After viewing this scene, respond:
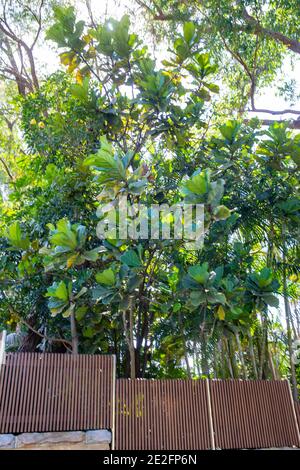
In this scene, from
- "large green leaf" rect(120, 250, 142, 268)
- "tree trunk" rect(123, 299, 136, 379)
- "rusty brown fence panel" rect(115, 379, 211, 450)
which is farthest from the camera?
"tree trunk" rect(123, 299, 136, 379)

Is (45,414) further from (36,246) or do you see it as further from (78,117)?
(78,117)

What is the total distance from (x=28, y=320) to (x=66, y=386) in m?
1.91

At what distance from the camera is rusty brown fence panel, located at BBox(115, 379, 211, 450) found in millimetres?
3844

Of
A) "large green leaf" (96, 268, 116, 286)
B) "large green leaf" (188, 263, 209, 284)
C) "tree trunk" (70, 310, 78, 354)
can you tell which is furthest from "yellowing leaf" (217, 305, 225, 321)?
"tree trunk" (70, 310, 78, 354)

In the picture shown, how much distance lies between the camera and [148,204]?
16.9 ft

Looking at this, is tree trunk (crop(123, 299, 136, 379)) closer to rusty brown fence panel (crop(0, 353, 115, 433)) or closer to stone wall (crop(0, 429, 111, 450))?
rusty brown fence panel (crop(0, 353, 115, 433))

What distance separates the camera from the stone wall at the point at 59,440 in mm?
3524

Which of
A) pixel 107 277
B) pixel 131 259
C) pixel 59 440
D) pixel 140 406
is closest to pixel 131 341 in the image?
pixel 140 406

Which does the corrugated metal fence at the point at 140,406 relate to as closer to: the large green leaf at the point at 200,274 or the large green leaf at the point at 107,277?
the large green leaf at the point at 107,277

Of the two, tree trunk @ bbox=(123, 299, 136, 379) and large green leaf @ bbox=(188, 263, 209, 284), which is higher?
large green leaf @ bbox=(188, 263, 209, 284)

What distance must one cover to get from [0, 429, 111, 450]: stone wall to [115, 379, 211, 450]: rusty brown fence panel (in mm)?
163

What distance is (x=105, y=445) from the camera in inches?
146

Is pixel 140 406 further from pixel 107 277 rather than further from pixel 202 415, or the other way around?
pixel 107 277

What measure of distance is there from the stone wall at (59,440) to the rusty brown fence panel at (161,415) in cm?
16
